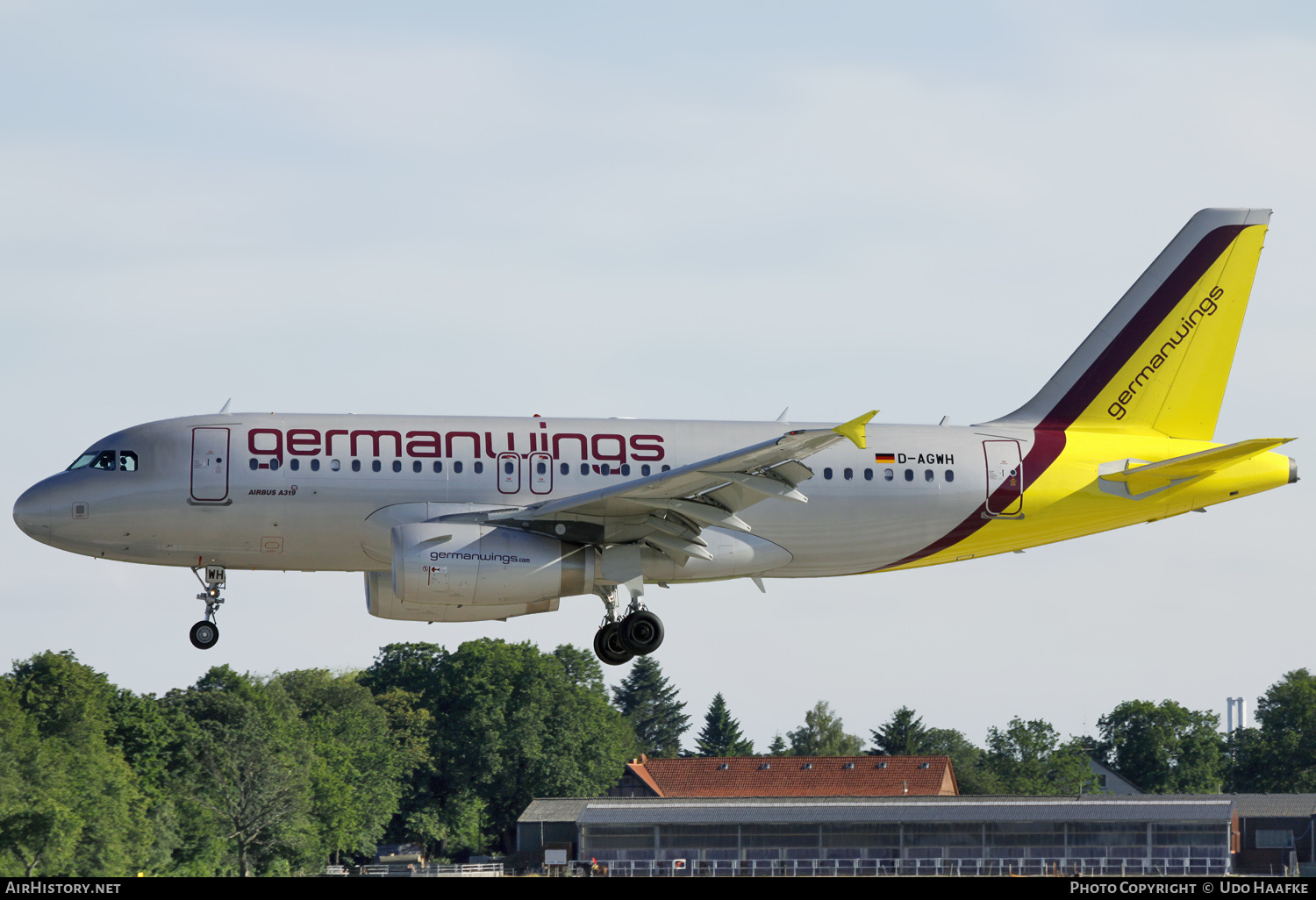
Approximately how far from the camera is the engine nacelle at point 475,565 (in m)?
29.7

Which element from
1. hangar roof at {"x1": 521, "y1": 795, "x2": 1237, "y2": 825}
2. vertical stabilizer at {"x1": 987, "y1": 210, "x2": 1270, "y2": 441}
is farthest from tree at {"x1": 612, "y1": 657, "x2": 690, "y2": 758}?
vertical stabilizer at {"x1": 987, "y1": 210, "x2": 1270, "y2": 441}

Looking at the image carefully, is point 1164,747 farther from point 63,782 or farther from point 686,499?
point 686,499

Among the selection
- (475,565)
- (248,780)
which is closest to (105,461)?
(475,565)

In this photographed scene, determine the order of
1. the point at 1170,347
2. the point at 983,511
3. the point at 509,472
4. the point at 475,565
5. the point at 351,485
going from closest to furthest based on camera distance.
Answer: the point at 475,565
the point at 351,485
the point at 509,472
the point at 983,511
the point at 1170,347

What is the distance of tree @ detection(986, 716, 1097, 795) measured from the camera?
385 ft

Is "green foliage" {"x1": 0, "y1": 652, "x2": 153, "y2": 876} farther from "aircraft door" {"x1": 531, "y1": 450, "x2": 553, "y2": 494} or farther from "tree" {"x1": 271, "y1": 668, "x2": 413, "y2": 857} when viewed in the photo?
"aircraft door" {"x1": 531, "y1": 450, "x2": 553, "y2": 494}

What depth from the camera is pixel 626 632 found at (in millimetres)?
31641

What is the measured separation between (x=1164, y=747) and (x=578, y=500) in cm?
10383

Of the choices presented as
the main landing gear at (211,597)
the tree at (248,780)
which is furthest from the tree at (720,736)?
the main landing gear at (211,597)

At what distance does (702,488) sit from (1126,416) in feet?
39.1

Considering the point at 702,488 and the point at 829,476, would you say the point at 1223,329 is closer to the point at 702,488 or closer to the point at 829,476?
the point at 829,476

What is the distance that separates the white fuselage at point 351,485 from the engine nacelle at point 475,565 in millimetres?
1035

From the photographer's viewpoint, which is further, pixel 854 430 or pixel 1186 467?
pixel 1186 467

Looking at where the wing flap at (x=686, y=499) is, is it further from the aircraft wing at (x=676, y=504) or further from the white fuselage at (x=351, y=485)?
the white fuselage at (x=351, y=485)
